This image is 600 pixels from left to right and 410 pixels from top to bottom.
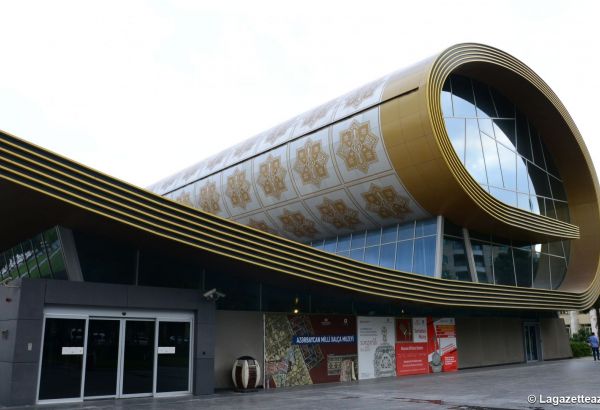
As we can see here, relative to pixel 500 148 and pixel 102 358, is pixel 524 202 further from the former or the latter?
pixel 102 358

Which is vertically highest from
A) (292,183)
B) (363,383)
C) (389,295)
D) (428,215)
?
(292,183)

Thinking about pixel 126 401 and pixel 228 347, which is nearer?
pixel 126 401

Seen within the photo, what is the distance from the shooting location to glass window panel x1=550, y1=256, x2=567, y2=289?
3331 centimetres

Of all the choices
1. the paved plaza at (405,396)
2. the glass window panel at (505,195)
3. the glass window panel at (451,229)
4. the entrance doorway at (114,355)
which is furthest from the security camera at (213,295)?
the glass window panel at (505,195)

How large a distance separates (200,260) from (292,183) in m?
13.8

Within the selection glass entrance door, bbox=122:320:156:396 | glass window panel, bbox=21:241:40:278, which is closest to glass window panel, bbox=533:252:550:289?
glass entrance door, bbox=122:320:156:396

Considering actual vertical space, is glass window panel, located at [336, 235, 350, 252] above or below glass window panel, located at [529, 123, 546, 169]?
below

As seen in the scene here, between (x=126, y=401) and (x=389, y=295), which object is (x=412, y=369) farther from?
(x=126, y=401)

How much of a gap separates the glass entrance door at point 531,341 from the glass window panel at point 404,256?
34.3 ft

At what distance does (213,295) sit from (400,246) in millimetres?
12267

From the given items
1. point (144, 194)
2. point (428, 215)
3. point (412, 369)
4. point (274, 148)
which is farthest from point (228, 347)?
point (274, 148)

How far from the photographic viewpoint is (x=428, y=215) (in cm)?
2642

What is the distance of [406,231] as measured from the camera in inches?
1075

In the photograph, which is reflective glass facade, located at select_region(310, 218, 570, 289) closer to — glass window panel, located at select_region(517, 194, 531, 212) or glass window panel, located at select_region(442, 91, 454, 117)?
glass window panel, located at select_region(517, 194, 531, 212)
